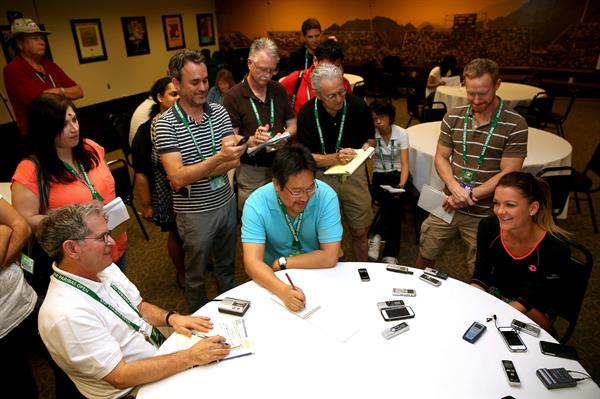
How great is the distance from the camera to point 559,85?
8.52 metres

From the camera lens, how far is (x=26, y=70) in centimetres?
372

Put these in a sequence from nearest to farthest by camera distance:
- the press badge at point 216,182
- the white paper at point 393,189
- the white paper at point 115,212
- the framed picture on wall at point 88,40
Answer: the white paper at point 115,212, the press badge at point 216,182, the white paper at point 393,189, the framed picture on wall at point 88,40

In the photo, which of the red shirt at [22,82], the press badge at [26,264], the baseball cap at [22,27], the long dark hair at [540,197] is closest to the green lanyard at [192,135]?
the press badge at [26,264]

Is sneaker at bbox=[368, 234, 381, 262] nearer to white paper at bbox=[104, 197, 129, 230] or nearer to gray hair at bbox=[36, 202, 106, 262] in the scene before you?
white paper at bbox=[104, 197, 129, 230]

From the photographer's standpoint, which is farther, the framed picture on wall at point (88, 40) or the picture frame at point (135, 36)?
the picture frame at point (135, 36)

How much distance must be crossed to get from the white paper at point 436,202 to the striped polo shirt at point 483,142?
10 centimetres

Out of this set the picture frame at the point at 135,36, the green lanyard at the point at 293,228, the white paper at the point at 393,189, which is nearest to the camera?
the green lanyard at the point at 293,228

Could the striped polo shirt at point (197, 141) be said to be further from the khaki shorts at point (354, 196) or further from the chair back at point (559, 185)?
the chair back at point (559, 185)

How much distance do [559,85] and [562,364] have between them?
363 inches

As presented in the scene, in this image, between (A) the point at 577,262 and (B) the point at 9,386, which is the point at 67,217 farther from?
(A) the point at 577,262

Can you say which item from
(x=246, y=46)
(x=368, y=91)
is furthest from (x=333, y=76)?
(x=246, y=46)

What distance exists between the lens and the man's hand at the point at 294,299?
1.64 meters

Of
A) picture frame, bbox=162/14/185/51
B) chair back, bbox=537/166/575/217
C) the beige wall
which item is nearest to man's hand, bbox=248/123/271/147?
chair back, bbox=537/166/575/217

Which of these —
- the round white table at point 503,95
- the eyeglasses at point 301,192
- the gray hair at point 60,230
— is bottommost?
the round white table at point 503,95
